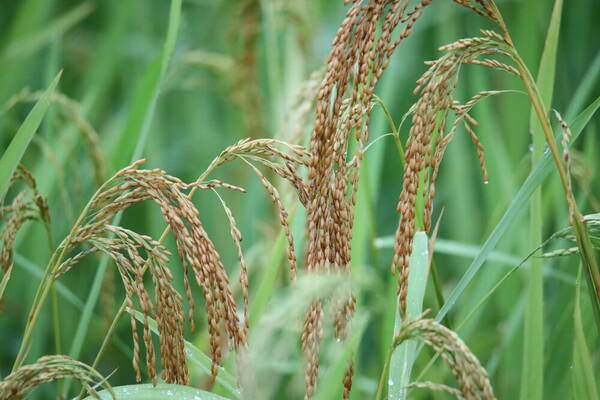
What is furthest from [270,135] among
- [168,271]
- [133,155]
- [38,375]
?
[38,375]

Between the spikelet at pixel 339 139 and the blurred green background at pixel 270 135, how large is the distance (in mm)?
463

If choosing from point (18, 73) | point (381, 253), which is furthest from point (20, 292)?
point (381, 253)

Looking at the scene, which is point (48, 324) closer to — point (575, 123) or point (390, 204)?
point (390, 204)

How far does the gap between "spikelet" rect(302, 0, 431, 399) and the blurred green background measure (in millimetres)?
463

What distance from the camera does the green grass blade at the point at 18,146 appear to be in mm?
1307

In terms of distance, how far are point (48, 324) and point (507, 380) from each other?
1701 millimetres

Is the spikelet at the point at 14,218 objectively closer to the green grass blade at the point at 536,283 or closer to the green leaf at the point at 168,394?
the green leaf at the point at 168,394

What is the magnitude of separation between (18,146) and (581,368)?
3.33ft

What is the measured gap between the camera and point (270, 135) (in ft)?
10.6

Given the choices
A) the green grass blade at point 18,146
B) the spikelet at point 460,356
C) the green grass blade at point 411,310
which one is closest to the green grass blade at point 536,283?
the green grass blade at point 411,310

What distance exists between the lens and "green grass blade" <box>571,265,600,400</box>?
120cm

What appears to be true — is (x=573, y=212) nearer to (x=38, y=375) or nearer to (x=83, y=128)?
(x=38, y=375)

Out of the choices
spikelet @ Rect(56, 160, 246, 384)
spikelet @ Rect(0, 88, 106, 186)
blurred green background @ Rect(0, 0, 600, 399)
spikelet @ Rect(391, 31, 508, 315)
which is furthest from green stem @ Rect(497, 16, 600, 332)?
spikelet @ Rect(0, 88, 106, 186)

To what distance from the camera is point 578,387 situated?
1246 millimetres
